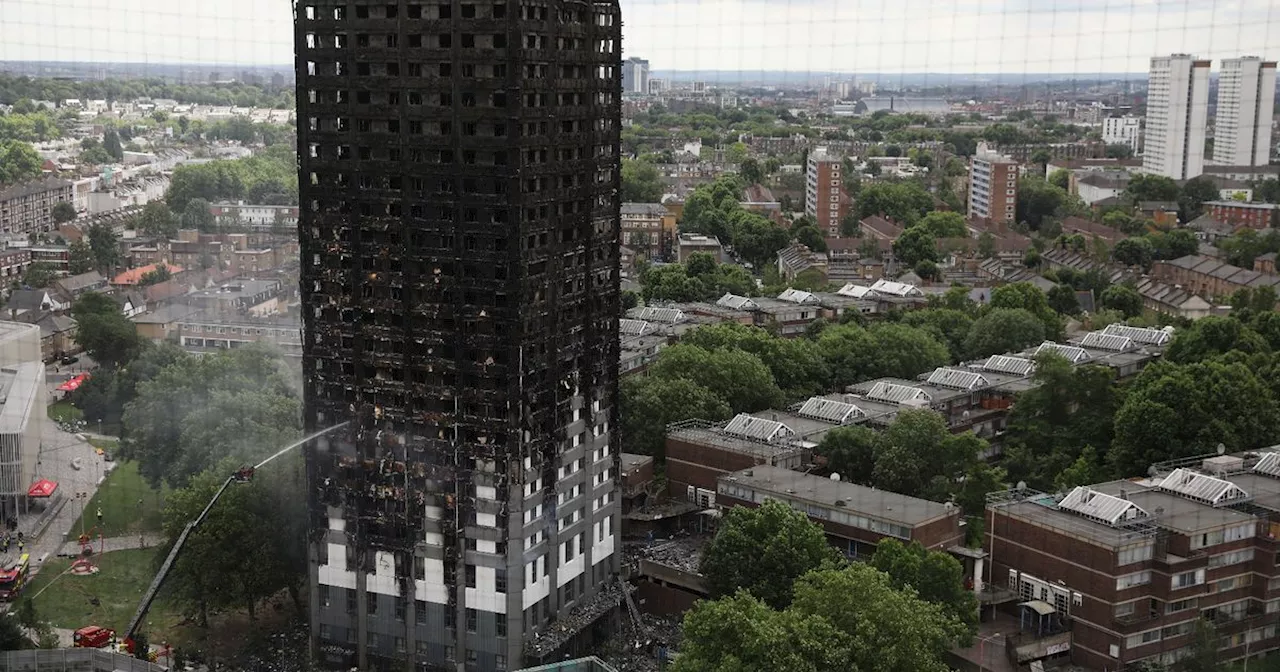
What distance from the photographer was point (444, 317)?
15.5 meters

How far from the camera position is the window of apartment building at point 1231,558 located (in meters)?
16.3

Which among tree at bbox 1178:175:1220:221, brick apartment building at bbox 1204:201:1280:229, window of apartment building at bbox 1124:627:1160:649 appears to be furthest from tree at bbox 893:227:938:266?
window of apartment building at bbox 1124:627:1160:649

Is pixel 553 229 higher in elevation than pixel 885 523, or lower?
higher

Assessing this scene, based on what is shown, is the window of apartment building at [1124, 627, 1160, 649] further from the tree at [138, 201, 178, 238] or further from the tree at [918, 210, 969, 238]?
the tree at [918, 210, 969, 238]

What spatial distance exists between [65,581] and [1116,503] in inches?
509

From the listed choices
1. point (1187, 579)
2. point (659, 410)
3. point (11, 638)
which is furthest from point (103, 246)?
point (1187, 579)

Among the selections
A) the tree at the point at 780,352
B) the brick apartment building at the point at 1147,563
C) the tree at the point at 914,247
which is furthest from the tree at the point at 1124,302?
the brick apartment building at the point at 1147,563

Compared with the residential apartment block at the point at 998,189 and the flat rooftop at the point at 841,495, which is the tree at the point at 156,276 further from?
the residential apartment block at the point at 998,189

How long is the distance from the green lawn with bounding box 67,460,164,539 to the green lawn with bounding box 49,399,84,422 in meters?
2.81

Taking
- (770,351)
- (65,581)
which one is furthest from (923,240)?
(65,581)

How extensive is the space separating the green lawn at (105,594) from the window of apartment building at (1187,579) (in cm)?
1145

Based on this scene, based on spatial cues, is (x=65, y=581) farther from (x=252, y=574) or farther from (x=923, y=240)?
(x=923, y=240)

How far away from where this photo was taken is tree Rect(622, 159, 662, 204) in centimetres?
5550

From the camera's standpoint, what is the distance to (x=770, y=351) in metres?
26.1
